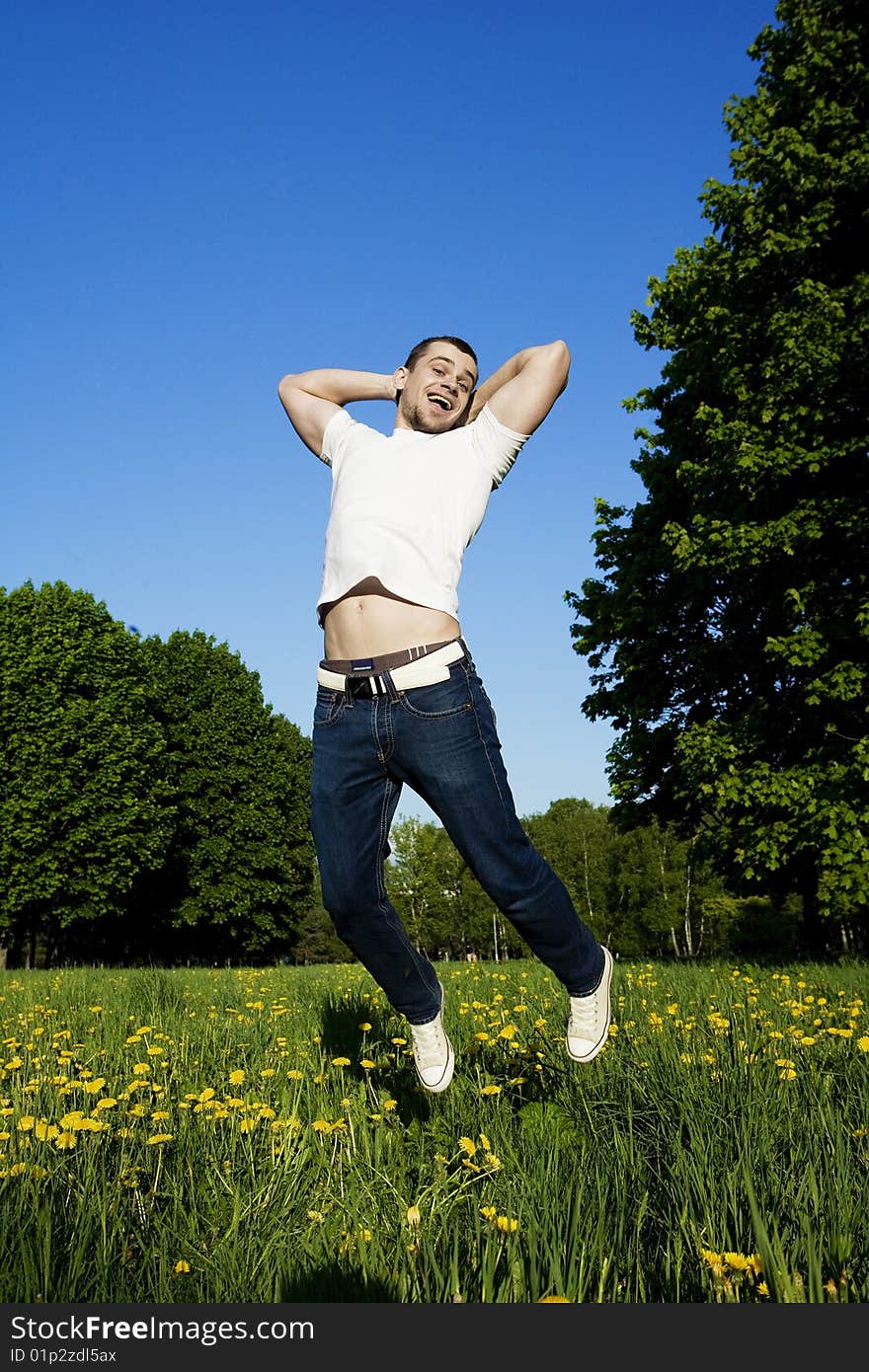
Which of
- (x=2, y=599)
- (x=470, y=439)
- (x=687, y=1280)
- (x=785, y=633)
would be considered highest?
(x=2, y=599)

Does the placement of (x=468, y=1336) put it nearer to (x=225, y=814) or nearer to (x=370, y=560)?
(x=370, y=560)

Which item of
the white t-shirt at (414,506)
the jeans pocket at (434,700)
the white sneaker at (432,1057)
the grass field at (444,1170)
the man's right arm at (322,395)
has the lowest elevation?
the grass field at (444,1170)

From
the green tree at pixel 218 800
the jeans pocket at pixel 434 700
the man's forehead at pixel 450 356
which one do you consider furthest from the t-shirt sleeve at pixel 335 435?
the green tree at pixel 218 800

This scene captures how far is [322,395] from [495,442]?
92cm

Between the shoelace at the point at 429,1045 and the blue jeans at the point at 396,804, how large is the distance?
134mm

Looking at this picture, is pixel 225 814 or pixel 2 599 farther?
pixel 225 814

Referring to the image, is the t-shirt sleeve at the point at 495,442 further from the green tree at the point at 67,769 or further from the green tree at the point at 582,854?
the green tree at the point at 582,854

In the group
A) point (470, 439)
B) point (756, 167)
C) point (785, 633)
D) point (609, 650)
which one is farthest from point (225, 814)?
point (470, 439)

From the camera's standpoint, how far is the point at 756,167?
A: 45.3 feet

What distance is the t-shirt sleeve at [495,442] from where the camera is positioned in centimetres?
346

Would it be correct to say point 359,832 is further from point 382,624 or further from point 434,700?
point 382,624

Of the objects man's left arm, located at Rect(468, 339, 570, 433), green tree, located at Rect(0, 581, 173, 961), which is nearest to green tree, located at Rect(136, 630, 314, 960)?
green tree, located at Rect(0, 581, 173, 961)

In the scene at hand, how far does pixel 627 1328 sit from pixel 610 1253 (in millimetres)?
504

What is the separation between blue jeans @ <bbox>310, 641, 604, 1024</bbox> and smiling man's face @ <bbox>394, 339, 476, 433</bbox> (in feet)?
3.47
